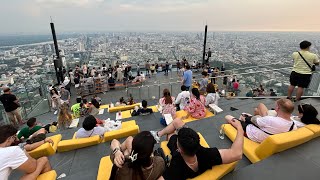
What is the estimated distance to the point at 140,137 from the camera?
1.68 m

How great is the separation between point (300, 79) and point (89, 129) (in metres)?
5.87

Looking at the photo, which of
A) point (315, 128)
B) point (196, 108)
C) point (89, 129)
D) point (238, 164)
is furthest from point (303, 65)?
point (89, 129)

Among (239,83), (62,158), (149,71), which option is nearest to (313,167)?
(62,158)

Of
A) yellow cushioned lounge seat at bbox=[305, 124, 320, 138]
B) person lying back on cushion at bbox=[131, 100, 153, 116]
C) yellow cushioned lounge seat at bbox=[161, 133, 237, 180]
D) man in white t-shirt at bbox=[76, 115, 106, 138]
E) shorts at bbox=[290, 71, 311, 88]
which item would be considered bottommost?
person lying back on cushion at bbox=[131, 100, 153, 116]

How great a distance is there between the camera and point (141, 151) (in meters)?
1.64

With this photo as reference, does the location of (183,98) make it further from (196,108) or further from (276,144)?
(276,144)

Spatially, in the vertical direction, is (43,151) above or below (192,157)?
below

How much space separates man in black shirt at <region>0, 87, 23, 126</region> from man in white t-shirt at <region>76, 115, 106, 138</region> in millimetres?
4063

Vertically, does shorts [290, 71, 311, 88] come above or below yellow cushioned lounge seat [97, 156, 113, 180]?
above

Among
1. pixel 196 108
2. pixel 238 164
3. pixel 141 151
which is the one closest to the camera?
pixel 141 151

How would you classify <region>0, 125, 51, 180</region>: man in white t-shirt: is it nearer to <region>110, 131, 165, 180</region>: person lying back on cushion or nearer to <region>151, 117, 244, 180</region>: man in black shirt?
<region>110, 131, 165, 180</region>: person lying back on cushion

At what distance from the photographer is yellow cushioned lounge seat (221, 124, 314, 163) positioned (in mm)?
2812

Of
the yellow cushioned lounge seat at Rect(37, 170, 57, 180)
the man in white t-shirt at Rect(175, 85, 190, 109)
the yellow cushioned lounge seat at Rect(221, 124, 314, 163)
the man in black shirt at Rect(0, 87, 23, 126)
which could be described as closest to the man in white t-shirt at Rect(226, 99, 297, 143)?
the yellow cushioned lounge seat at Rect(221, 124, 314, 163)

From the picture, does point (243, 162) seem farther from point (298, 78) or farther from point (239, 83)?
point (239, 83)
